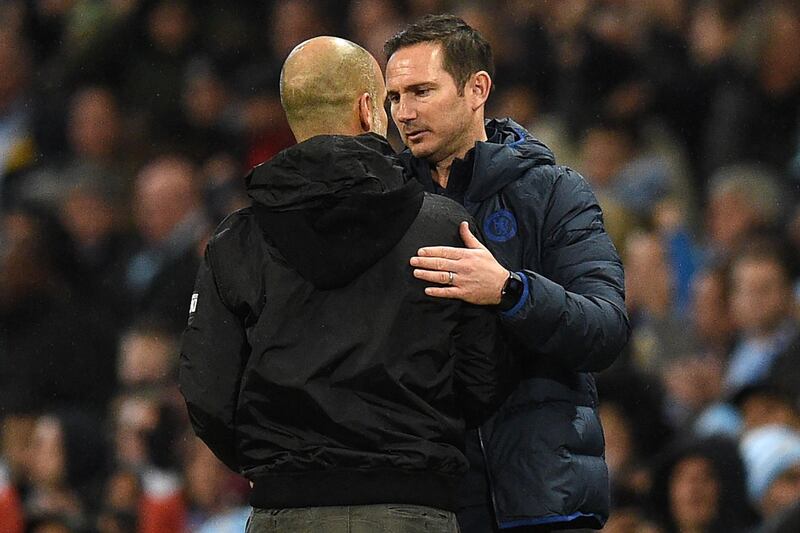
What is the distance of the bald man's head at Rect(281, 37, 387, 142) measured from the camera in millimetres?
2359

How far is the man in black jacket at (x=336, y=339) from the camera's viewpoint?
2242 mm

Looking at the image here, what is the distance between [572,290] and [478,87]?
0.44 metres

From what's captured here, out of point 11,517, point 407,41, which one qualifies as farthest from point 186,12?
point 407,41

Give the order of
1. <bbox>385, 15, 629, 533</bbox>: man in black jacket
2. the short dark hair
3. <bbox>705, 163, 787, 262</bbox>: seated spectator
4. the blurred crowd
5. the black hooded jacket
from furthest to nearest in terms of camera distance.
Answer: <bbox>705, 163, 787, 262</bbox>: seated spectator
the blurred crowd
the short dark hair
<bbox>385, 15, 629, 533</bbox>: man in black jacket
the black hooded jacket

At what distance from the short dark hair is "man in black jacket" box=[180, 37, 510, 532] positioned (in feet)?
0.98

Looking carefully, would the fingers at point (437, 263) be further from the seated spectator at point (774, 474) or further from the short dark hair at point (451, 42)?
the seated spectator at point (774, 474)

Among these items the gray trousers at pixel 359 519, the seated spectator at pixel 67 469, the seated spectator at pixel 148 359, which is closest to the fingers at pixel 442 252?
the gray trousers at pixel 359 519

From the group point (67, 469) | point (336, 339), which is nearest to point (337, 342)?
point (336, 339)

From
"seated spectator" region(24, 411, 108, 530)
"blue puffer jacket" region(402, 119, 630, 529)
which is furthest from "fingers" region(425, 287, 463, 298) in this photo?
"seated spectator" region(24, 411, 108, 530)

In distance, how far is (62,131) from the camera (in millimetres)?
7621

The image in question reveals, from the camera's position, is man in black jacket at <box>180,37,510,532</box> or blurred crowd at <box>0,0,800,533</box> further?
blurred crowd at <box>0,0,800,533</box>

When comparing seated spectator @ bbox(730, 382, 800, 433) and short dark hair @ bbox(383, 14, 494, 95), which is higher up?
short dark hair @ bbox(383, 14, 494, 95)

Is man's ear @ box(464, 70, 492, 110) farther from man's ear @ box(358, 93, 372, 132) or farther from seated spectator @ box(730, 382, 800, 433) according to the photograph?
seated spectator @ box(730, 382, 800, 433)


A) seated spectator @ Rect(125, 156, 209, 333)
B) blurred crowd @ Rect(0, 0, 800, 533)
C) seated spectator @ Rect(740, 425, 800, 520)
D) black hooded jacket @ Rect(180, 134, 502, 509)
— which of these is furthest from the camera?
seated spectator @ Rect(125, 156, 209, 333)
